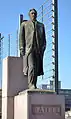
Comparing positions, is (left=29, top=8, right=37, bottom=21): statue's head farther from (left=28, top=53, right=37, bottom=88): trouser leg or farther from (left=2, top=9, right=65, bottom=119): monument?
(left=28, top=53, right=37, bottom=88): trouser leg

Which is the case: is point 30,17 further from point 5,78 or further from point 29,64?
point 5,78

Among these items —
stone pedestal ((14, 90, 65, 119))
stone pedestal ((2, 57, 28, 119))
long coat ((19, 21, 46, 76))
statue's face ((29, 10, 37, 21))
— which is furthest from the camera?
stone pedestal ((2, 57, 28, 119))

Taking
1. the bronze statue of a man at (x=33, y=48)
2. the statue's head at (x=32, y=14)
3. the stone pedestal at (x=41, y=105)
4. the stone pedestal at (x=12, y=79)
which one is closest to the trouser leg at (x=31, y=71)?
the bronze statue of a man at (x=33, y=48)

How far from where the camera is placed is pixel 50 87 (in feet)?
40.8

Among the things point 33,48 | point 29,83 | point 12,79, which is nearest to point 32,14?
point 33,48

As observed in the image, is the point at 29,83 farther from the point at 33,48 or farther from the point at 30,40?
the point at 30,40

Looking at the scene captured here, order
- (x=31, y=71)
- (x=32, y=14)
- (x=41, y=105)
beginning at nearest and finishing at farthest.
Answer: (x=41, y=105) → (x=31, y=71) → (x=32, y=14)

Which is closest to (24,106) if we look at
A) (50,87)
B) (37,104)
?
(37,104)

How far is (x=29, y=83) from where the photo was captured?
11.2 meters

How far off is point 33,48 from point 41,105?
5.58 feet

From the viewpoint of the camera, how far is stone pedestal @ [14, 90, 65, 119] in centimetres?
1040

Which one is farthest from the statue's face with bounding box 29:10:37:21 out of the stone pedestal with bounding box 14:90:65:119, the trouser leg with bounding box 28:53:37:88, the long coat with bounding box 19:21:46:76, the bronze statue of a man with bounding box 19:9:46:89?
the stone pedestal with bounding box 14:90:65:119

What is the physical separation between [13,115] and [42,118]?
5.75 ft

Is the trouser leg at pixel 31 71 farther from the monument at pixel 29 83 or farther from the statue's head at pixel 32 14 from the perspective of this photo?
the statue's head at pixel 32 14
